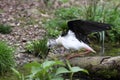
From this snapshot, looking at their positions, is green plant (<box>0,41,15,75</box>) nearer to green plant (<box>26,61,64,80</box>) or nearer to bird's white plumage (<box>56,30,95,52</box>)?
bird's white plumage (<box>56,30,95,52</box>)

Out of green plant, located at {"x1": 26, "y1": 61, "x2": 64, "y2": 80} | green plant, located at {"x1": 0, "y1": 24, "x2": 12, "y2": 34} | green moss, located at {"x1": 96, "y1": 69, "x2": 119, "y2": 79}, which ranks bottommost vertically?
green plant, located at {"x1": 0, "y1": 24, "x2": 12, "y2": 34}

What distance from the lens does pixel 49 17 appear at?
34.7 feet

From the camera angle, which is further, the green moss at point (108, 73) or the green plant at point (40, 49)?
the green plant at point (40, 49)

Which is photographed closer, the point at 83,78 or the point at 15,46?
the point at 83,78

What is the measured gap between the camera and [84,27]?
20.3 feet

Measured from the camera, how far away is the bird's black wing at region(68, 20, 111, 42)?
593 cm

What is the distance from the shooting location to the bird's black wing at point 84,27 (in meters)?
5.93

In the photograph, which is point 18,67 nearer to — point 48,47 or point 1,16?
point 48,47

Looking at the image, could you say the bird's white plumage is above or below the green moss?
above

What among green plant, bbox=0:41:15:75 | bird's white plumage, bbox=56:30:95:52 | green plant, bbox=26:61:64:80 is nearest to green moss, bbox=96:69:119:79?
bird's white plumage, bbox=56:30:95:52

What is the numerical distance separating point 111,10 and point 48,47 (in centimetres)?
298

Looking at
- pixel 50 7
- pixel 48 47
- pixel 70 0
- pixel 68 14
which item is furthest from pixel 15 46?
pixel 70 0

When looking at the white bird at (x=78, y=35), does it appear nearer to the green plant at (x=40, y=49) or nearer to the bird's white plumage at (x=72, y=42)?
the bird's white plumage at (x=72, y=42)

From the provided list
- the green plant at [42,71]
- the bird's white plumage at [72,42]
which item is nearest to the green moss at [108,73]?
the bird's white plumage at [72,42]
